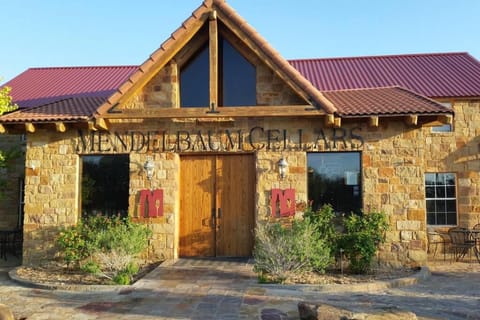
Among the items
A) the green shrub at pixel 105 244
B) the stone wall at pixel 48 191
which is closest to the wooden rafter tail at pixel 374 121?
the green shrub at pixel 105 244

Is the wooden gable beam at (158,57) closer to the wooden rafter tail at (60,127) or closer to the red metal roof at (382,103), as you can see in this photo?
the wooden rafter tail at (60,127)

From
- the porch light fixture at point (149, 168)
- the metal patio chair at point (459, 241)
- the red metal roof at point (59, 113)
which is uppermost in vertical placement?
the red metal roof at point (59, 113)

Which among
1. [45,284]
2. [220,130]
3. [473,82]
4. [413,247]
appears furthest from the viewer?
[473,82]

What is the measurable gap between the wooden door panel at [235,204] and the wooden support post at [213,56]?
164cm

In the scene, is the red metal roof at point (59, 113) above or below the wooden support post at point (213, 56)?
below

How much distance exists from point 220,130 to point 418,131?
16.7 feet

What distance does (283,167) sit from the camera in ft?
35.6

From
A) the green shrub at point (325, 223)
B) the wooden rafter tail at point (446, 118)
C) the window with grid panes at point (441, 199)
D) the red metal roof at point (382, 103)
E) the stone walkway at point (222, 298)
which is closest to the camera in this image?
the stone walkway at point (222, 298)

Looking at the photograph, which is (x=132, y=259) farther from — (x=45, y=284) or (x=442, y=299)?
(x=442, y=299)

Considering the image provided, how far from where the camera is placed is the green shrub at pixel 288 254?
8867 mm

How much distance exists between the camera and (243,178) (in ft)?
37.3

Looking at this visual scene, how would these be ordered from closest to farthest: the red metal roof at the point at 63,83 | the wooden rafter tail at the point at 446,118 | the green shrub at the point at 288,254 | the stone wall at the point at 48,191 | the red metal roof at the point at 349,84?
the green shrub at the point at 288,254 → the wooden rafter tail at the point at 446,118 → the red metal roof at the point at 349,84 → the stone wall at the point at 48,191 → the red metal roof at the point at 63,83

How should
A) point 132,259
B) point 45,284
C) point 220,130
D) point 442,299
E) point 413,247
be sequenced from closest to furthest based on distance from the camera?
point 442,299, point 45,284, point 132,259, point 413,247, point 220,130

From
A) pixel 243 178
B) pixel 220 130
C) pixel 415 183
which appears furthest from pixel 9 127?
pixel 415 183
